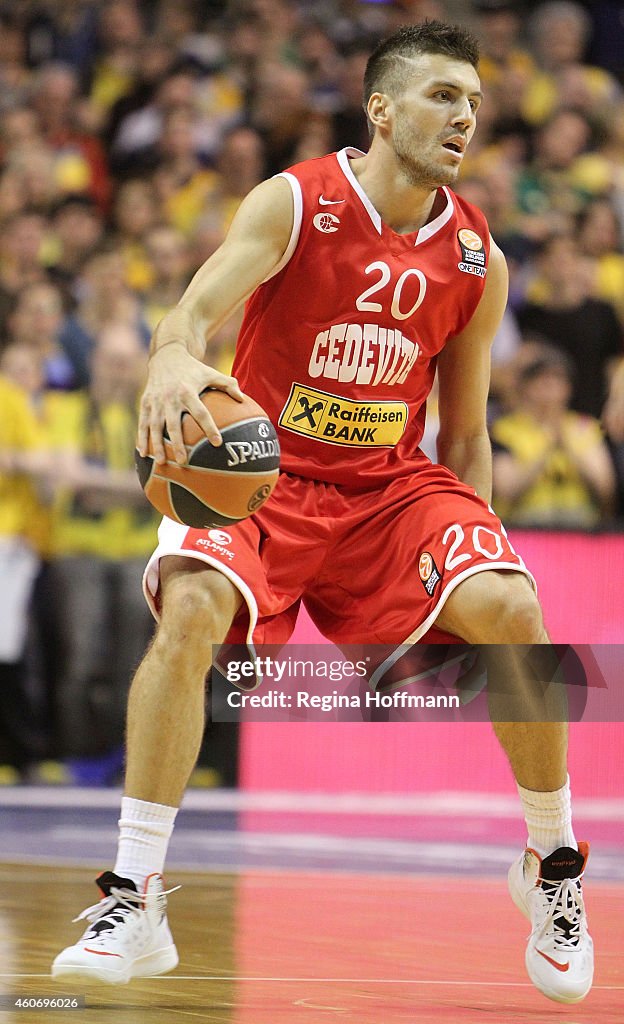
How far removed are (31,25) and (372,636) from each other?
27.5ft

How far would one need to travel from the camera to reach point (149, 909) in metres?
3.33

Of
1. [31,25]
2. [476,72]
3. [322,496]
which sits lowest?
[322,496]

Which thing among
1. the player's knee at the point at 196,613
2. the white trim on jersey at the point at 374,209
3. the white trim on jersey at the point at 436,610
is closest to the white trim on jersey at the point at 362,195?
the white trim on jersey at the point at 374,209

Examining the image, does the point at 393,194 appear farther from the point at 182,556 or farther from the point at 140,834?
the point at 140,834

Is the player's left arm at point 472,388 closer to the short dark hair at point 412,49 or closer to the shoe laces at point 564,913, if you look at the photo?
the short dark hair at point 412,49

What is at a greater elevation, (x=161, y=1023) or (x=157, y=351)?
(x=157, y=351)

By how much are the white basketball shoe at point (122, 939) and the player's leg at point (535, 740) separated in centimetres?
86

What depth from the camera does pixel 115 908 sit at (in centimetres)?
331

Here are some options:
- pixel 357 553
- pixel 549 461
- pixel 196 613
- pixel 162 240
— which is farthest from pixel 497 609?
pixel 162 240

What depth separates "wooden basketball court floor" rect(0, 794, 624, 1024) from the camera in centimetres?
332

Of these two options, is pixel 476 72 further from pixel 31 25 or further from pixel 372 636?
pixel 31 25

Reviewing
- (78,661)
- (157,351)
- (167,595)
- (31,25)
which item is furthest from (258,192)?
(31,25)

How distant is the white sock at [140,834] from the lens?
3332mm

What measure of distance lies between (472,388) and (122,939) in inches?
65.7
